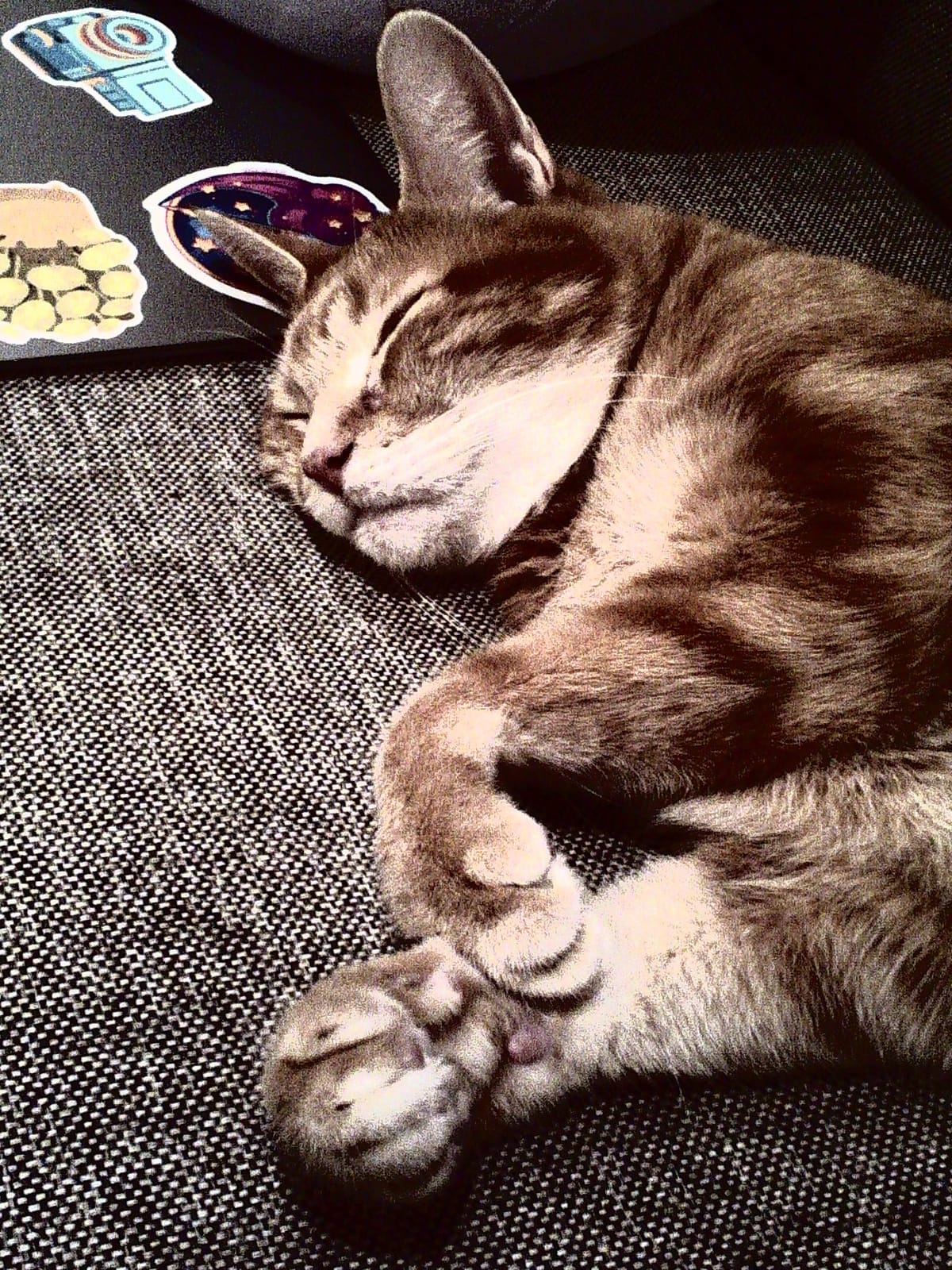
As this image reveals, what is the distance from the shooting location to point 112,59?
57.2 inches

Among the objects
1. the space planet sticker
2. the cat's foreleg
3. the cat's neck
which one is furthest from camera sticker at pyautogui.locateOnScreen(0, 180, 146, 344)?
the cat's foreleg

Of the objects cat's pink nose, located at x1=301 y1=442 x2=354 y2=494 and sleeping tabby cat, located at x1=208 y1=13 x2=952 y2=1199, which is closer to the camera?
sleeping tabby cat, located at x1=208 y1=13 x2=952 y2=1199

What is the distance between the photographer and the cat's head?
0.96 meters

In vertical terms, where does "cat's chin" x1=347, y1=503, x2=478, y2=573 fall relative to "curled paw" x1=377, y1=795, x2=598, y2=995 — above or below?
above

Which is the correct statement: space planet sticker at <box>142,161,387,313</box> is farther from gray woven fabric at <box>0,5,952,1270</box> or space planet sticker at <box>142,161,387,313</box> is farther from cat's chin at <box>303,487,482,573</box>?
cat's chin at <box>303,487,482,573</box>

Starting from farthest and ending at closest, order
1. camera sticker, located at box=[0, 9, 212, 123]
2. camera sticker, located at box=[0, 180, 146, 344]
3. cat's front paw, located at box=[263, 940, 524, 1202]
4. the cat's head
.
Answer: camera sticker, located at box=[0, 9, 212, 123]
camera sticker, located at box=[0, 180, 146, 344]
the cat's head
cat's front paw, located at box=[263, 940, 524, 1202]

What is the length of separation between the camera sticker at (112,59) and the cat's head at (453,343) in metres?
0.52

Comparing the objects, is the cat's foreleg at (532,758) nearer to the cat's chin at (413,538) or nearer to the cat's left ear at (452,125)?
the cat's chin at (413,538)

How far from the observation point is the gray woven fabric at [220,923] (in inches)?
27.1

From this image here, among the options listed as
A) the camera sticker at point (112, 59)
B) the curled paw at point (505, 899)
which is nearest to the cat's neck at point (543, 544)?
the curled paw at point (505, 899)

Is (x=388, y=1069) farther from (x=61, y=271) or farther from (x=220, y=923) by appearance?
(x=61, y=271)

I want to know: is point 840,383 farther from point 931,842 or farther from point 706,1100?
point 706,1100

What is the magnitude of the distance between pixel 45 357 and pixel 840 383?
789 mm

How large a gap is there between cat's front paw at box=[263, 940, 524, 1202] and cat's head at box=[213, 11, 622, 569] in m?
0.41
